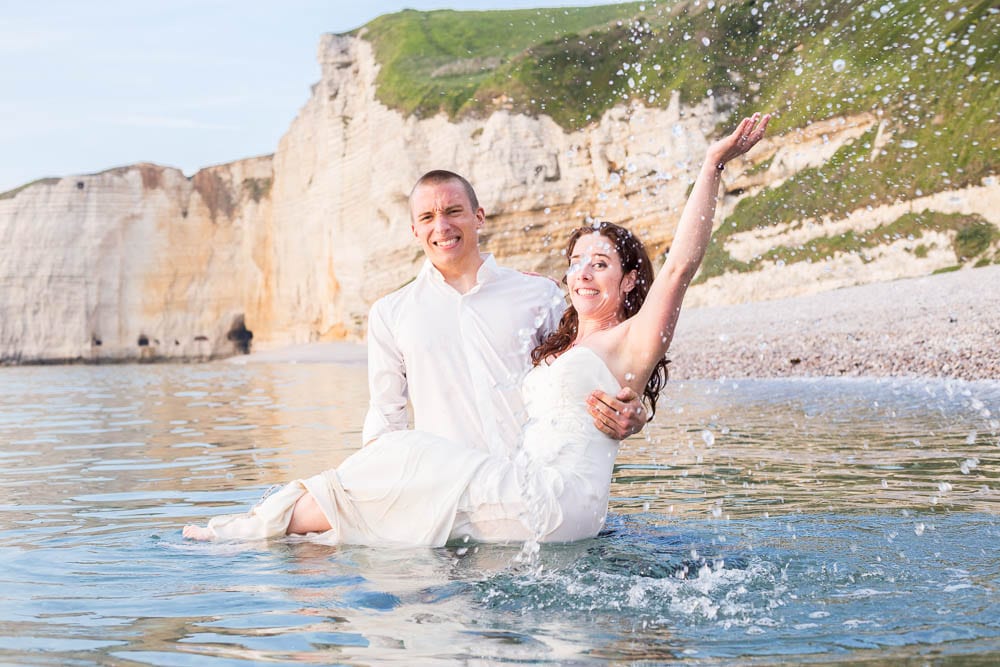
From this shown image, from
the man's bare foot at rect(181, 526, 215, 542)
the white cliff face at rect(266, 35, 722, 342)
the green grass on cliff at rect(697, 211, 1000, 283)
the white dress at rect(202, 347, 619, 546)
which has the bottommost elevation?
the man's bare foot at rect(181, 526, 215, 542)

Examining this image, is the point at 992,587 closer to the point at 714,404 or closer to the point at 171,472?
the point at 171,472

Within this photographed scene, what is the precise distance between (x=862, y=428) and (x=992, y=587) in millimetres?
5713

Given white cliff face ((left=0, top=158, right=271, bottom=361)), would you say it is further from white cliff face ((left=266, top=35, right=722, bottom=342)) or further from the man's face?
the man's face

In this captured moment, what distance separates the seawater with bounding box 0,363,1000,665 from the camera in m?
3.17

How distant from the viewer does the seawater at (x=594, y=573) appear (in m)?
3.17

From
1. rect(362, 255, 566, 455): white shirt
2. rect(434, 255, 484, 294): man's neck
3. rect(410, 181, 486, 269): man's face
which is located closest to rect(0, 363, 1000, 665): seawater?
rect(362, 255, 566, 455): white shirt

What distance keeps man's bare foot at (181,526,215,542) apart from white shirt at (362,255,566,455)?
90cm

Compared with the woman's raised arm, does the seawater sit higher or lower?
lower

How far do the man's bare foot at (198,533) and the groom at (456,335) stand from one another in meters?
0.89

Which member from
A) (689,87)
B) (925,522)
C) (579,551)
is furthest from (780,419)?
(689,87)

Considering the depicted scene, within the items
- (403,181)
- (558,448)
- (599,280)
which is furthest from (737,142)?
(403,181)

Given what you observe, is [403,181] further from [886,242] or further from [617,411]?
[617,411]

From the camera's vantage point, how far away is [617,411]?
4152mm

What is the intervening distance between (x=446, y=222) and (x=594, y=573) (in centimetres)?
181
